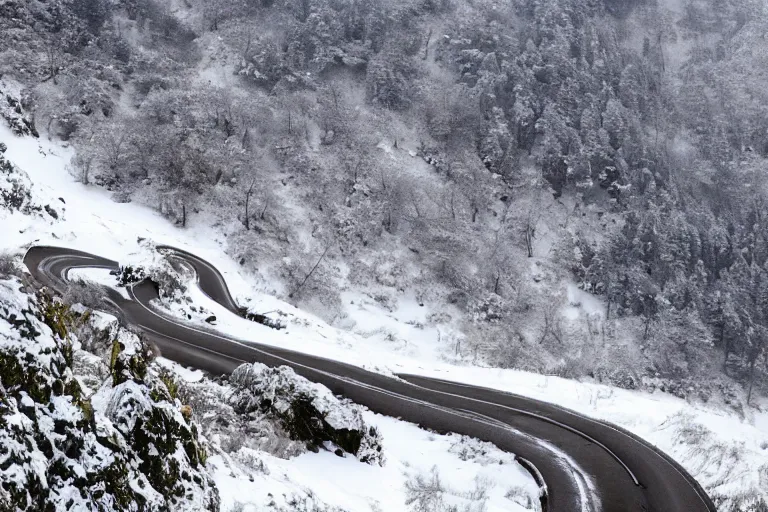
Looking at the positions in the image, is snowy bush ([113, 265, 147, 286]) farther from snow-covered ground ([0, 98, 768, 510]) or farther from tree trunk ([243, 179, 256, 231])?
tree trunk ([243, 179, 256, 231])

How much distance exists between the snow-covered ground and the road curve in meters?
0.93

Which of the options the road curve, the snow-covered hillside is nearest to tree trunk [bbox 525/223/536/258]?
the snow-covered hillside

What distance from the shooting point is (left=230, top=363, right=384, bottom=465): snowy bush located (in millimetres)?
13133

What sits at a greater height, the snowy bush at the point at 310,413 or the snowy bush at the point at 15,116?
the snowy bush at the point at 15,116

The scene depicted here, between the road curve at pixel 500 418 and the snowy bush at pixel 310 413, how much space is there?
4769mm

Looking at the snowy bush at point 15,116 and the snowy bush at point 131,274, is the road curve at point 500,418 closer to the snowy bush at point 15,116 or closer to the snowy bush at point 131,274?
the snowy bush at point 131,274

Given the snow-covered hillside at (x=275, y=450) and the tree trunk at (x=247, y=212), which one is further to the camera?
the tree trunk at (x=247, y=212)

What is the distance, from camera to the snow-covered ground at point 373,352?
43.7ft

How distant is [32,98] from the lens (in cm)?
4603

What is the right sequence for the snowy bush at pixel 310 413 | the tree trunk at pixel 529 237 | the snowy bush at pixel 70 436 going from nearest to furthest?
1. the snowy bush at pixel 70 436
2. the snowy bush at pixel 310 413
3. the tree trunk at pixel 529 237

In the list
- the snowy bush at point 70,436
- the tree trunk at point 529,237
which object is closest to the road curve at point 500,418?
the snowy bush at point 70,436

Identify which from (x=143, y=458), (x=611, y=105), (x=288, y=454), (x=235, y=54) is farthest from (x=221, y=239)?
(x=611, y=105)

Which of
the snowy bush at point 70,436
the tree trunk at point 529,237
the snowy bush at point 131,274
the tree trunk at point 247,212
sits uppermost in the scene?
the snowy bush at point 70,436

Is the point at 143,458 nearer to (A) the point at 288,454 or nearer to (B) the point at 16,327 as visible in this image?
(B) the point at 16,327
